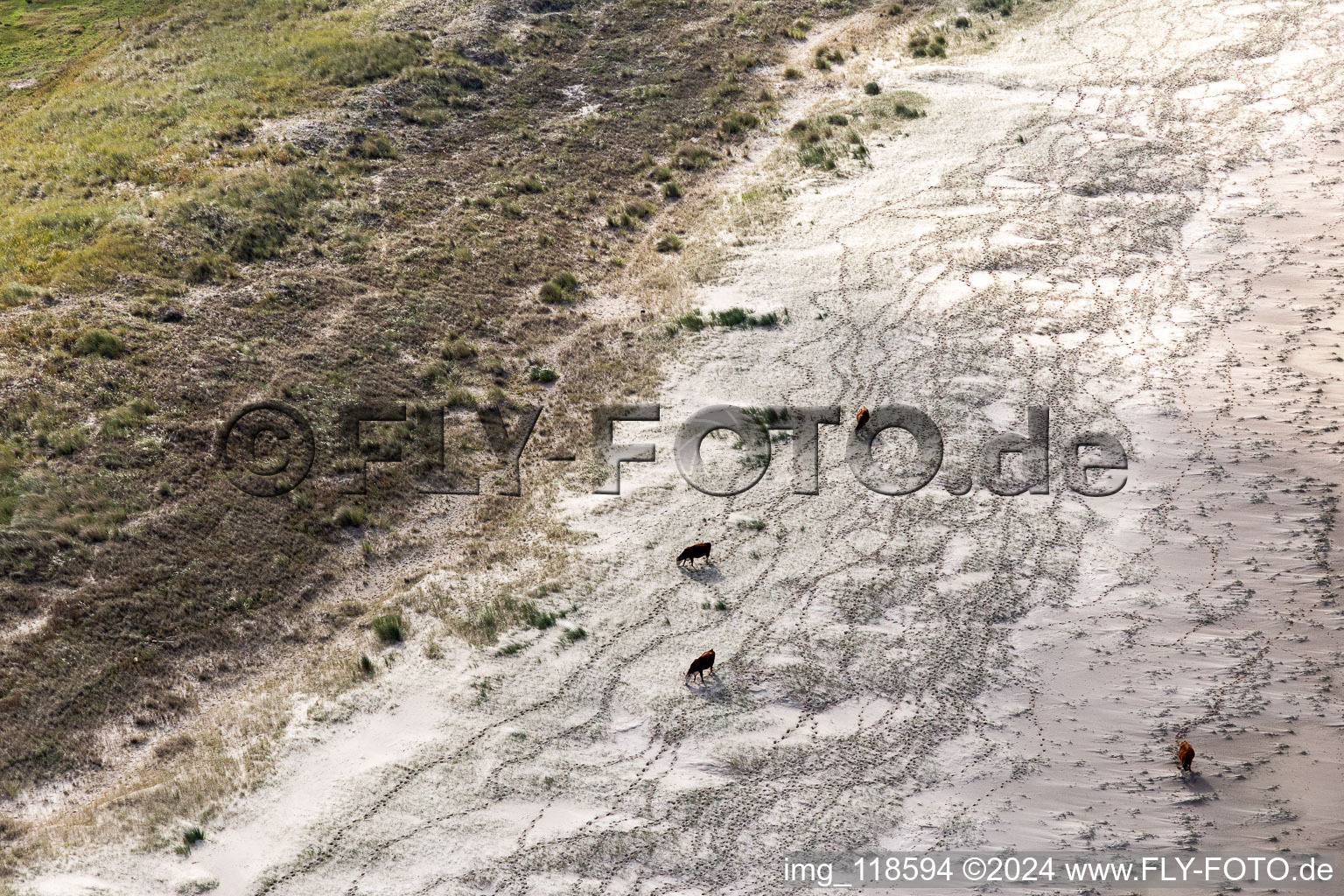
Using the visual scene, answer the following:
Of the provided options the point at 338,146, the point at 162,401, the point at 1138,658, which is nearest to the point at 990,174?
the point at 1138,658

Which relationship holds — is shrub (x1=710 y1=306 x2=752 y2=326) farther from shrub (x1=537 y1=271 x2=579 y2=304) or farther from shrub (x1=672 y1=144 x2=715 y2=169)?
shrub (x1=672 y1=144 x2=715 y2=169)

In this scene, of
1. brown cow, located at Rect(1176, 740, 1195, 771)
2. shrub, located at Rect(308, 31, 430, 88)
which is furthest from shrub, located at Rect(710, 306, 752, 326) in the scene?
shrub, located at Rect(308, 31, 430, 88)

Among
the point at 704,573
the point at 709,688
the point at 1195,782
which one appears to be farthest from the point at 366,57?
the point at 1195,782

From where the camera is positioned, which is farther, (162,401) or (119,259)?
(119,259)

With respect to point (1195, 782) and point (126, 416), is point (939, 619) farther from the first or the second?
point (126, 416)

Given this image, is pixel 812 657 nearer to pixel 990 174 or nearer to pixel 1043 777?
pixel 1043 777

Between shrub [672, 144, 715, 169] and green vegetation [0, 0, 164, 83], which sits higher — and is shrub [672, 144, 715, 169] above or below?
below
